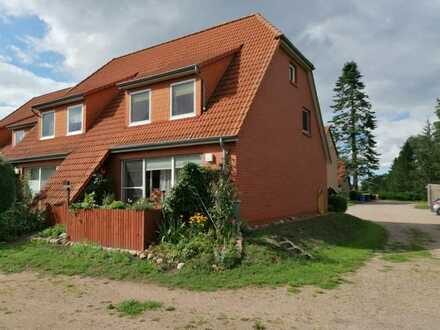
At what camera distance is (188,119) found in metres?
14.3

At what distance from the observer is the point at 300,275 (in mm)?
8891

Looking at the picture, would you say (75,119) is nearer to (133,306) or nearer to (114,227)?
(114,227)

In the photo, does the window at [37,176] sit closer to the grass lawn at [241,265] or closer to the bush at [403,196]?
the grass lawn at [241,265]

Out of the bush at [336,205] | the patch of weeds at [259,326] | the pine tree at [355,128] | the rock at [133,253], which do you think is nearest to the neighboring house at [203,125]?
the bush at [336,205]

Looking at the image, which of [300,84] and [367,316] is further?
[300,84]

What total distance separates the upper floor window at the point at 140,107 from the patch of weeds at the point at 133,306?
9.73 meters

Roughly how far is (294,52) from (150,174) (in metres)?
8.62

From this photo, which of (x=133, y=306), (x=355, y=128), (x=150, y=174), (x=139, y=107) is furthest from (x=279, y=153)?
(x=355, y=128)

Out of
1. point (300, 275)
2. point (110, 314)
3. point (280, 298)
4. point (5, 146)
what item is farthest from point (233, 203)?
point (5, 146)

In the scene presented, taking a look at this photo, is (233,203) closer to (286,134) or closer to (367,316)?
(367,316)

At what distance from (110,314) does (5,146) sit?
2433 cm

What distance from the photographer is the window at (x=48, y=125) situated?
783 inches

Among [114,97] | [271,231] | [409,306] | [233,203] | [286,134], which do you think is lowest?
[409,306]

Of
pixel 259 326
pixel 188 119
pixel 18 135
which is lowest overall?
pixel 259 326
